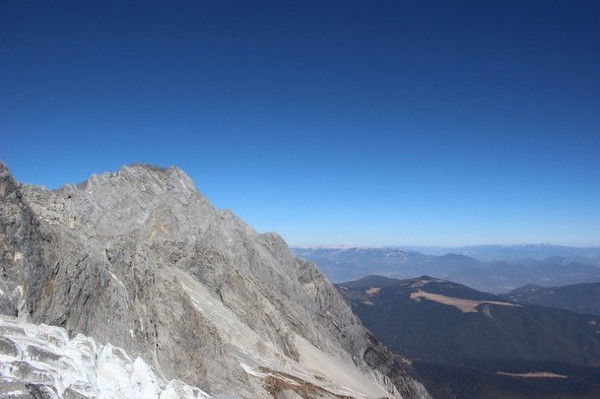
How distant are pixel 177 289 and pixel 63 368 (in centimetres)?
2193

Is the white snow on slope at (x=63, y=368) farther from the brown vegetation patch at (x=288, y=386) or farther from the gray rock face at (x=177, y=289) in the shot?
the brown vegetation patch at (x=288, y=386)

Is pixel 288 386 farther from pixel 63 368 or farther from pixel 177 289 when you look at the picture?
pixel 63 368

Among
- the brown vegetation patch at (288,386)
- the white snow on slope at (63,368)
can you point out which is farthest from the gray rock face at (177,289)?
the white snow on slope at (63,368)

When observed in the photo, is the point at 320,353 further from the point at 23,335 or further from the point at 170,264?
the point at 23,335

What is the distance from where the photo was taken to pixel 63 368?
2103cm

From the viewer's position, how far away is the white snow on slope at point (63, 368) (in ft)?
60.6

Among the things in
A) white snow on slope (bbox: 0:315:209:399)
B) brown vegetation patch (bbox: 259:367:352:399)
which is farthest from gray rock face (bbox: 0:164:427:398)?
white snow on slope (bbox: 0:315:209:399)

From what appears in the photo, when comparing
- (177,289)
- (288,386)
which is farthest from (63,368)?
(288,386)

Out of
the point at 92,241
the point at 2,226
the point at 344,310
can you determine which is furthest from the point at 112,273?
the point at 344,310

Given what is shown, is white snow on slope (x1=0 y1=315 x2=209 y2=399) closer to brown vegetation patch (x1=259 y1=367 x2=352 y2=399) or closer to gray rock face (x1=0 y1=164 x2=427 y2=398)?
gray rock face (x1=0 y1=164 x2=427 y2=398)

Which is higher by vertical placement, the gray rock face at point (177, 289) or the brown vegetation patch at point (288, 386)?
the gray rock face at point (177, 289)

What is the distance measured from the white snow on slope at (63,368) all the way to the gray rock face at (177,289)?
153 inches

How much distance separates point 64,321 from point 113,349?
5096 mm

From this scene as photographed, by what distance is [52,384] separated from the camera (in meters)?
19.2
